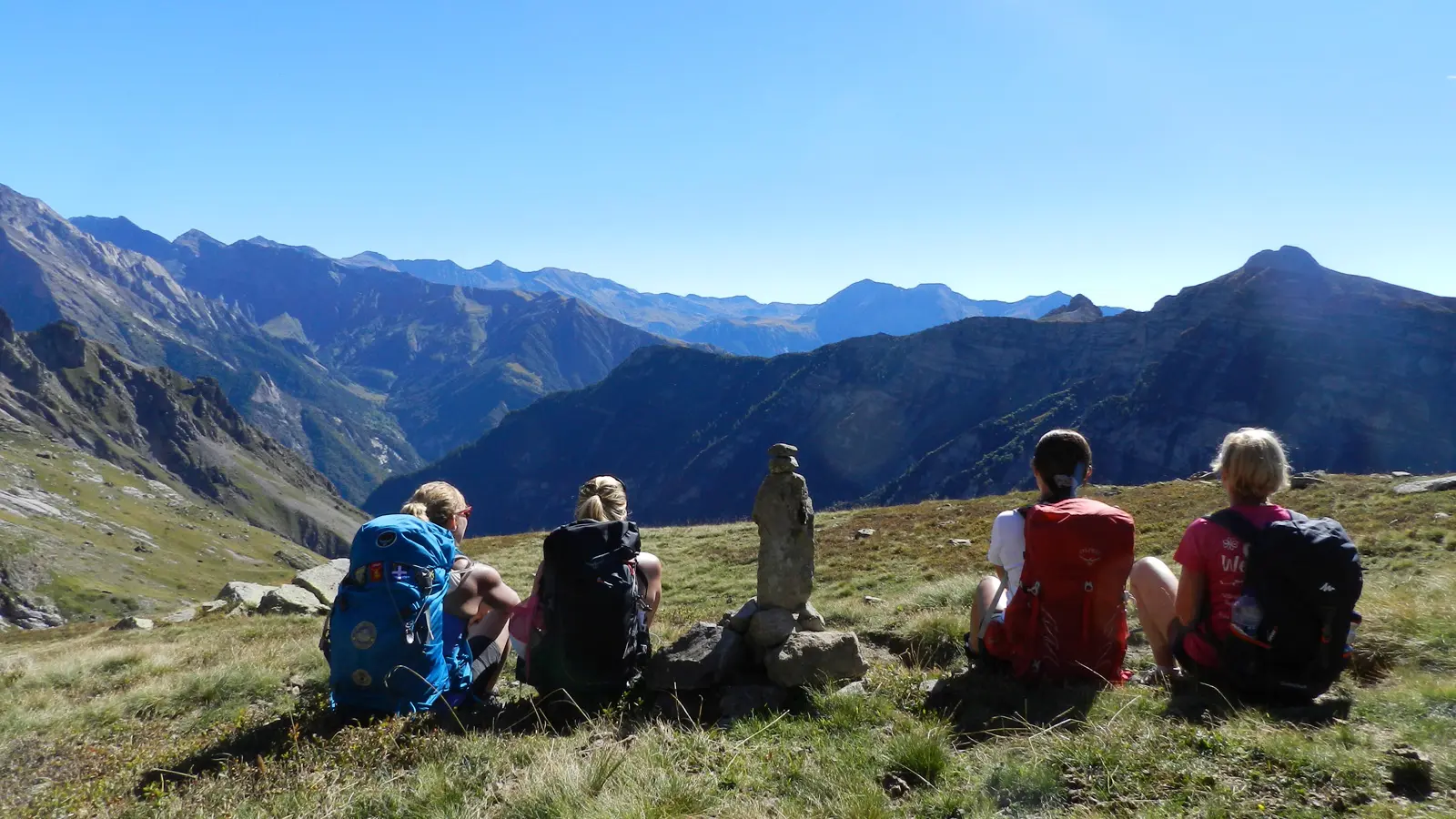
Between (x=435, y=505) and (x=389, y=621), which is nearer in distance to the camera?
(x=389, y=621)

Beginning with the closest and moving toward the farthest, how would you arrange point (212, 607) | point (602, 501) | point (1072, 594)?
point (1072, 594) → point (602, 501) → point (212, 607)

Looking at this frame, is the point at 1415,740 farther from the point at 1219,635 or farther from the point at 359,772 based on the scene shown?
the point at 359,772

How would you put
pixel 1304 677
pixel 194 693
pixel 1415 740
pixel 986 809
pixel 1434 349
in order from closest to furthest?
pixel 986 809
pixel 1415 740
pixel 1304 677
pixel 194 693
pixel 1434 349

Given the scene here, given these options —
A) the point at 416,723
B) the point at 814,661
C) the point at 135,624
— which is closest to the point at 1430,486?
the point at 814,661

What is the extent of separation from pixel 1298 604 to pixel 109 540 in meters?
180

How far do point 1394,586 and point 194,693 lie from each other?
14.9 meters

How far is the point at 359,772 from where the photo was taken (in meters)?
5.21

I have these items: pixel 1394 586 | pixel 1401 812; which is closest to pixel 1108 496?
pixel 1394 586

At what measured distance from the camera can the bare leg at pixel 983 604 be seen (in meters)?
6.31

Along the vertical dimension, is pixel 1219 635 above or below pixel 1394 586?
above

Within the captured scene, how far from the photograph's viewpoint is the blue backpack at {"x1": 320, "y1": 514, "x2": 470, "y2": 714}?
604 centimetres

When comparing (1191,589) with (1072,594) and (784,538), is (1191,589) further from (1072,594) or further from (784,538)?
(784,538)

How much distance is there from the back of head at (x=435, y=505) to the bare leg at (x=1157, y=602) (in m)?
6.11

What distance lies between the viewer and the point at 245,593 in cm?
2027
